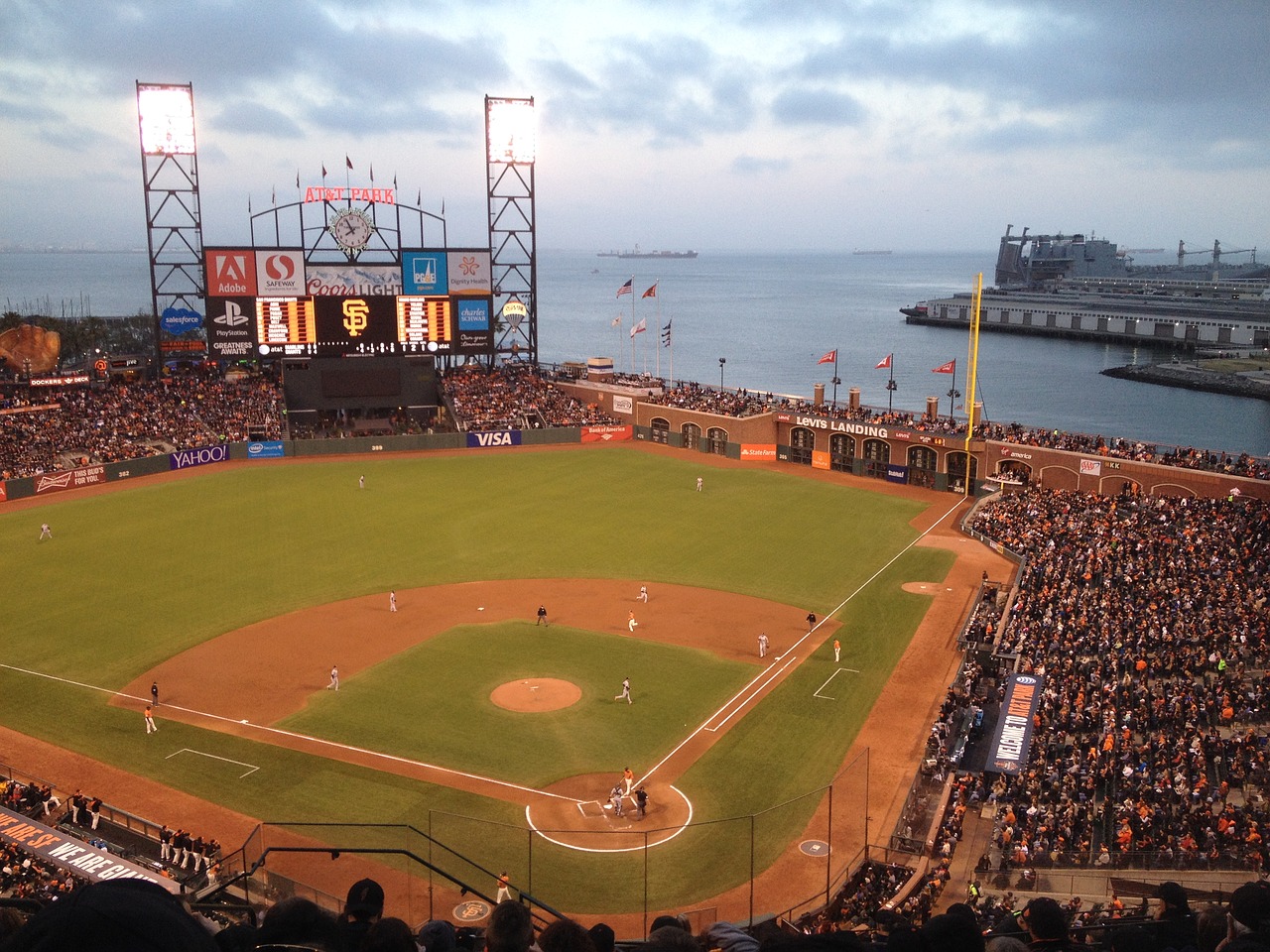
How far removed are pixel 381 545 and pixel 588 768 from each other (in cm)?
2592

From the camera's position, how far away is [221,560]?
4884 centimetres

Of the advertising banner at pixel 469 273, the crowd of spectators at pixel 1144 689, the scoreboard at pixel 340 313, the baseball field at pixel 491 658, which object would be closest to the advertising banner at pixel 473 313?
the scoreboard at pixel 340 313

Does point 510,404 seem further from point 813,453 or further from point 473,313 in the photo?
point 813,453

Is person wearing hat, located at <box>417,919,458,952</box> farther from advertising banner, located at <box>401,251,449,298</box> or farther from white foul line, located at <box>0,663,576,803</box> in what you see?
advertising banner, located at <box>401,251,449,298</box>

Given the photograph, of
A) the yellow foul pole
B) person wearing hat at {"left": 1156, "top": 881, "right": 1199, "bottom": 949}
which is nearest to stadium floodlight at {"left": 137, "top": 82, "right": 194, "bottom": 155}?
the yellow foul pole

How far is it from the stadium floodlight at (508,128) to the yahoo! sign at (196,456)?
31333 millimetres

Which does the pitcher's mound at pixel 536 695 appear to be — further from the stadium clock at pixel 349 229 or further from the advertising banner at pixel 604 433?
the stadium clock at pixel 349 229

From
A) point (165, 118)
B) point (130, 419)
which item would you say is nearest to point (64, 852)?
point (130, 419)

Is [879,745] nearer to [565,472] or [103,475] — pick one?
[565,472]

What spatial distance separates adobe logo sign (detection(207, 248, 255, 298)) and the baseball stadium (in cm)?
16

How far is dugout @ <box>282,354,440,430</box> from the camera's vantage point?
7638 cm

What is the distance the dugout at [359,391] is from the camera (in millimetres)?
76375

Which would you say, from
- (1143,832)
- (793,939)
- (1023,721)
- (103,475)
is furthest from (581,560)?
(793,939)

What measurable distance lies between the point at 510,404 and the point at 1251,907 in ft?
253
